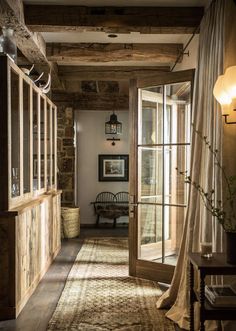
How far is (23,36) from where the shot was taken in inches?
159

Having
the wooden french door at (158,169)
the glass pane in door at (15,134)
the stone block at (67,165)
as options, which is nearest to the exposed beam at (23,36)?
the glass pane in door at (15,134)

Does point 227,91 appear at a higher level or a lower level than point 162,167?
higher

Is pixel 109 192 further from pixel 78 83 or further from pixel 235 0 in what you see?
pixel 235 0

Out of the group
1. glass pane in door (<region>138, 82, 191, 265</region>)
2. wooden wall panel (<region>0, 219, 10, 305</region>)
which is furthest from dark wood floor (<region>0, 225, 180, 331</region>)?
glass pane in door (<region>138, 82, 191, 265</region>)

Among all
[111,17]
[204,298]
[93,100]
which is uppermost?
[111,17]

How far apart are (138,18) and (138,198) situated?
1.93m

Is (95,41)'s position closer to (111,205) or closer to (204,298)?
(204,298)

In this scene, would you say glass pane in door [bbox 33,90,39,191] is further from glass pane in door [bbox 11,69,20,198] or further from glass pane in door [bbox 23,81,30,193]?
glass pane in door [bbox 11,69,20,198]

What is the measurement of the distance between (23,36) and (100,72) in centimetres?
261

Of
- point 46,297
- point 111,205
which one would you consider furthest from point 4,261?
point 111,205

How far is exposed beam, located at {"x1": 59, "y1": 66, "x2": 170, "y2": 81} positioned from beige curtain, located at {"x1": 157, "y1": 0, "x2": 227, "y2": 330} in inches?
116

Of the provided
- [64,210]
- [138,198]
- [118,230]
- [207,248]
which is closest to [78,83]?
[64,210]

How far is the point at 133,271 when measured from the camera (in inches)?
178

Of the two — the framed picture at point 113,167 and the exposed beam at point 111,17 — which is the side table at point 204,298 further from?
the framed picture at point 113,167
